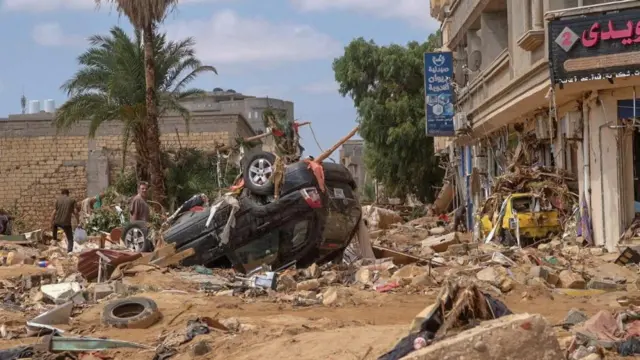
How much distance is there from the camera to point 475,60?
2736 cm

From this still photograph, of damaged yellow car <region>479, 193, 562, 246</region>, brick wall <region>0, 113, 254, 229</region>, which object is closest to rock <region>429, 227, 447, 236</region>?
damaged yellow car <region>479, 193, 562, 246</region>

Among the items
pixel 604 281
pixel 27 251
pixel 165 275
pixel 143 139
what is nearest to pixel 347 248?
pixel 165 275

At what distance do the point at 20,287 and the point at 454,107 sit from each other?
18.7 metres

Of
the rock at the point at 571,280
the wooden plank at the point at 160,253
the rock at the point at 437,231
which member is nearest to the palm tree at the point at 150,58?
the rock at the point at 437,231

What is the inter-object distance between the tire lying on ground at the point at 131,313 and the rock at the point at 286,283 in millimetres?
2302

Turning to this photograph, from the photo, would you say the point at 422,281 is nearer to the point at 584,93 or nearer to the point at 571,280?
the point at 571,280

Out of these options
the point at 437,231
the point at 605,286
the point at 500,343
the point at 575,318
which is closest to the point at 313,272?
the point at 605,286

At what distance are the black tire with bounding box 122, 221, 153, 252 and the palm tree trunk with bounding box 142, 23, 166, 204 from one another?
897 centimetres

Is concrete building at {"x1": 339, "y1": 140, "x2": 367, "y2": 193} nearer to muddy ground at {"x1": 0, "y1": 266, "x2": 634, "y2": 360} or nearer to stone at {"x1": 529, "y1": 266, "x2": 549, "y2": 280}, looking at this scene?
stone at {"x1": 529, "y1": 266, "x2": 549, "y2": 280}

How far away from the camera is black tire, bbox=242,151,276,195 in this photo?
45.1 feet

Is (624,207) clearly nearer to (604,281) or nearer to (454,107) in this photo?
(604,281)

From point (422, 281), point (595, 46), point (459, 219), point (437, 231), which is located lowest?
point (437, 231)

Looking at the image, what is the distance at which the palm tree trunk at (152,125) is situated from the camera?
82.7ft

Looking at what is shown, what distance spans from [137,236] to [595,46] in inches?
330
